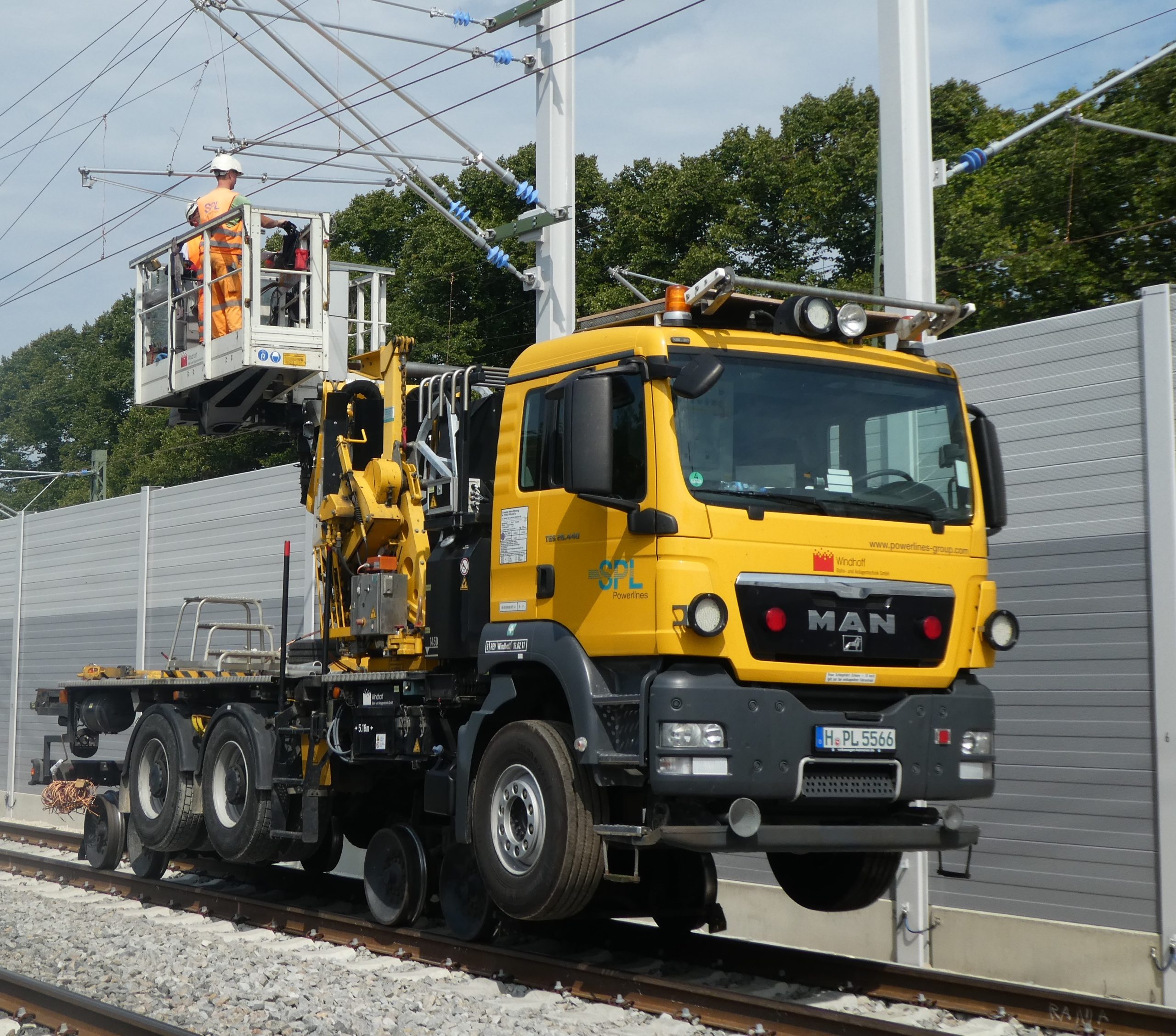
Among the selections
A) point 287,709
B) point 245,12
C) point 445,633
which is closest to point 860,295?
point 445,633

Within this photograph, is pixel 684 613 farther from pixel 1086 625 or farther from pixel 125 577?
pixel 125 577

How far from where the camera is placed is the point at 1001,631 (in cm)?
806

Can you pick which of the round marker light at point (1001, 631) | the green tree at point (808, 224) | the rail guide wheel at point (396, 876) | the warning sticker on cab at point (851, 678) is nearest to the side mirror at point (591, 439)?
the warning sticker on cab at point (851, 678)

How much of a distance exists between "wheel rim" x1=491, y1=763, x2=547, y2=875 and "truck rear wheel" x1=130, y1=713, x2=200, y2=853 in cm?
446

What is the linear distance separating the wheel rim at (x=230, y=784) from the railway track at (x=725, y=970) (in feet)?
2.05

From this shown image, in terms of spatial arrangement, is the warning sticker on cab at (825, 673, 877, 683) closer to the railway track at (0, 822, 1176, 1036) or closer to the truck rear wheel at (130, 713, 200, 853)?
the railway track at (0, 822, 1176, 1036)

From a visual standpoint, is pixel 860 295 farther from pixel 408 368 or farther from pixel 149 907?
pixel 149 907

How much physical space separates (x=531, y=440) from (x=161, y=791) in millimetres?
5677

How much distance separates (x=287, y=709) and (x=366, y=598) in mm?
1348

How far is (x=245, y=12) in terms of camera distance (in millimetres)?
14664

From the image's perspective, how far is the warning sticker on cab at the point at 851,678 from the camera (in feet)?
24.5

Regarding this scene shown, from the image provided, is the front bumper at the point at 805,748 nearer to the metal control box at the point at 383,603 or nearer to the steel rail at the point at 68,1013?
the steel rail at the point at 68,1013

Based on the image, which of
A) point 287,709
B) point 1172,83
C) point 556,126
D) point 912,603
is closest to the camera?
point 912,603

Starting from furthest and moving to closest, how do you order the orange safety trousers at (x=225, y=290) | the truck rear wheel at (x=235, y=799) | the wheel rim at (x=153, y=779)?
the orange safety trousers at (x=225, y=290) → the wheel rim at (x=153, y=779) → the truck rear wheel at (x=235, y=799)
